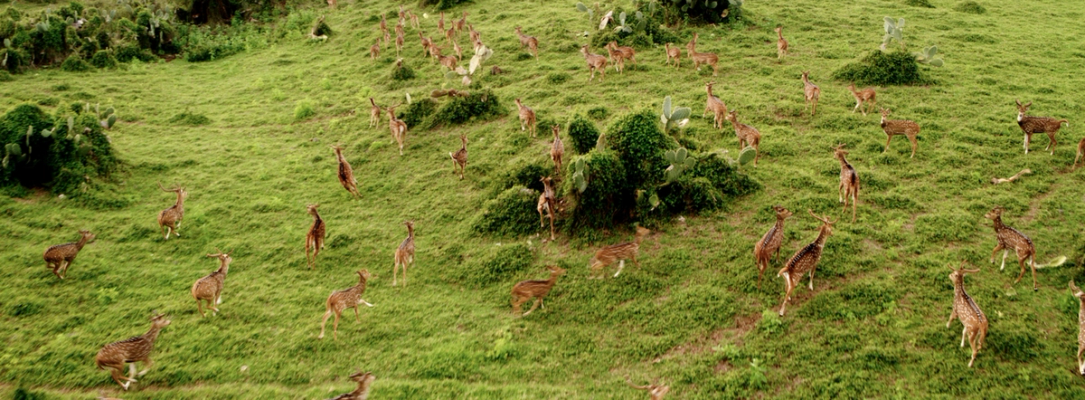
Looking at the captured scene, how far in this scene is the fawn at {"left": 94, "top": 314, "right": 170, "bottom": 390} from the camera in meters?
6.61

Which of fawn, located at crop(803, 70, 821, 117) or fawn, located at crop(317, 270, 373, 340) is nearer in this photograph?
fawn, located at crop(317, 270, 373, 340)

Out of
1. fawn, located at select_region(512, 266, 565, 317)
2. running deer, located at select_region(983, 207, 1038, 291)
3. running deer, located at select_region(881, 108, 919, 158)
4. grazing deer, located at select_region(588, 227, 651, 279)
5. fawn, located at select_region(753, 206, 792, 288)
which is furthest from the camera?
running deer, located at select_region(881, 108, 919, 158)

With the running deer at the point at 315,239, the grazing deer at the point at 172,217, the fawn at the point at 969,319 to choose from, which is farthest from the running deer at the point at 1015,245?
the grazing deer at the point at 172,217

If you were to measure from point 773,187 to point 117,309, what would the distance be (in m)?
9.30

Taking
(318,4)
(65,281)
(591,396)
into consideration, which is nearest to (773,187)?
(591,396)

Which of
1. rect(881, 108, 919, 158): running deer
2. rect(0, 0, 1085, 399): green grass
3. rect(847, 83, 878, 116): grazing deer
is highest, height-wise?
rect(847, 83, 878, 116): grazing deer

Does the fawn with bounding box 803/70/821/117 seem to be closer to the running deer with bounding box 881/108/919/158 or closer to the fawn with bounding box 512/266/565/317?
the running deer with bounding box 881/108/919/158

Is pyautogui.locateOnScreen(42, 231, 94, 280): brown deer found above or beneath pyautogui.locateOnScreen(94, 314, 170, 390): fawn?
above

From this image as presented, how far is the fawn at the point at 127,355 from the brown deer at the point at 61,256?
2.55m

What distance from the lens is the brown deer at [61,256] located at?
857cm

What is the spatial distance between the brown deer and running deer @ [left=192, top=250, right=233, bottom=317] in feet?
7.09

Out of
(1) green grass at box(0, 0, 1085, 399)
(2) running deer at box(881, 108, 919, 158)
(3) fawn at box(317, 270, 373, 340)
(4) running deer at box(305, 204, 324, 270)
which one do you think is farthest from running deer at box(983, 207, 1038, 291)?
(4) running deer at box(305, 204, 324, 270)

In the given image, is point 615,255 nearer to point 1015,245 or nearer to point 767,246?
point 767,246

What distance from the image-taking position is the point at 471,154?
12047 millimetres
